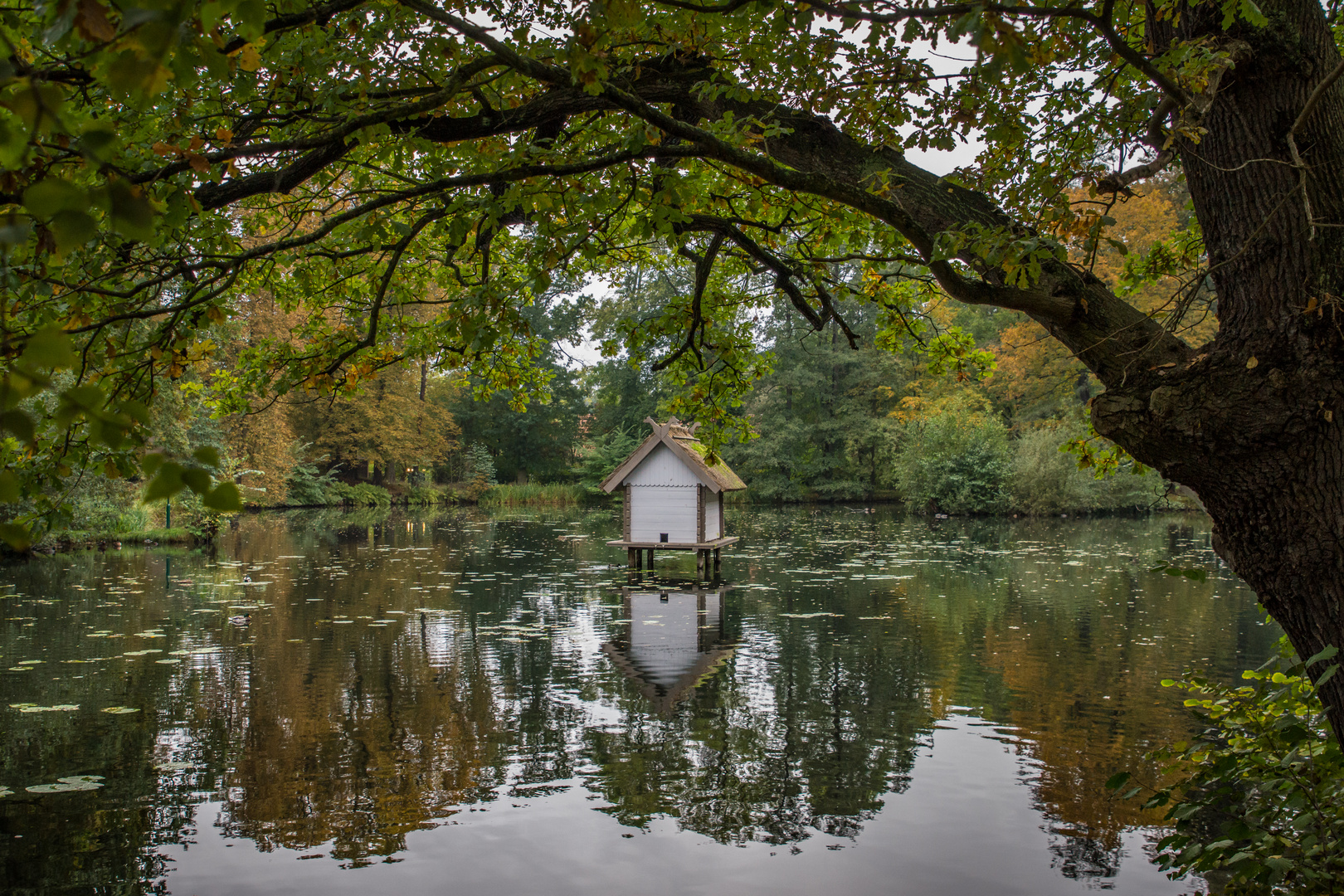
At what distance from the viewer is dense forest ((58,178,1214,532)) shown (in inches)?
1294

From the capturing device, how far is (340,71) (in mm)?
4773

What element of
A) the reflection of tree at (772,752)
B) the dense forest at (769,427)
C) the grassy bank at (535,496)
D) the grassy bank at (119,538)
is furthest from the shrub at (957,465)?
the reflection of tree at (772,752)

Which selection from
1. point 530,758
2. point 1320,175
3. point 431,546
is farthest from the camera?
point 431,546

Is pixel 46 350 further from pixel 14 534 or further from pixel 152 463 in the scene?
pixel 14 534

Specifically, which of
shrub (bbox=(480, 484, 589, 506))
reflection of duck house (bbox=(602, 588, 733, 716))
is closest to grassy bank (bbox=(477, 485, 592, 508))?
shrub (bbox=(480, 484, 589, 506))

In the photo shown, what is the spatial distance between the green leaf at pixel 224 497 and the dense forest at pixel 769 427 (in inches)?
910

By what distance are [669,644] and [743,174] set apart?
273 inches

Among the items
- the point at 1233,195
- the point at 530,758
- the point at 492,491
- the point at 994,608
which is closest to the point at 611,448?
the point at 492,491

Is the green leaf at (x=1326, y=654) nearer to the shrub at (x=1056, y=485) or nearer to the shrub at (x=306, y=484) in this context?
the shrub at (x=1056, y=485)

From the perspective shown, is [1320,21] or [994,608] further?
[994,608]

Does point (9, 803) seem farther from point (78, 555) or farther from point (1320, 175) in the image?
point (78, 555)

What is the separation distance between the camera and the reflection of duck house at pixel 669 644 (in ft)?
29.3

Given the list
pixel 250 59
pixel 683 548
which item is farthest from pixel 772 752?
pixel 683 548

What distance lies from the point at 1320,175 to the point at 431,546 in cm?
2240
